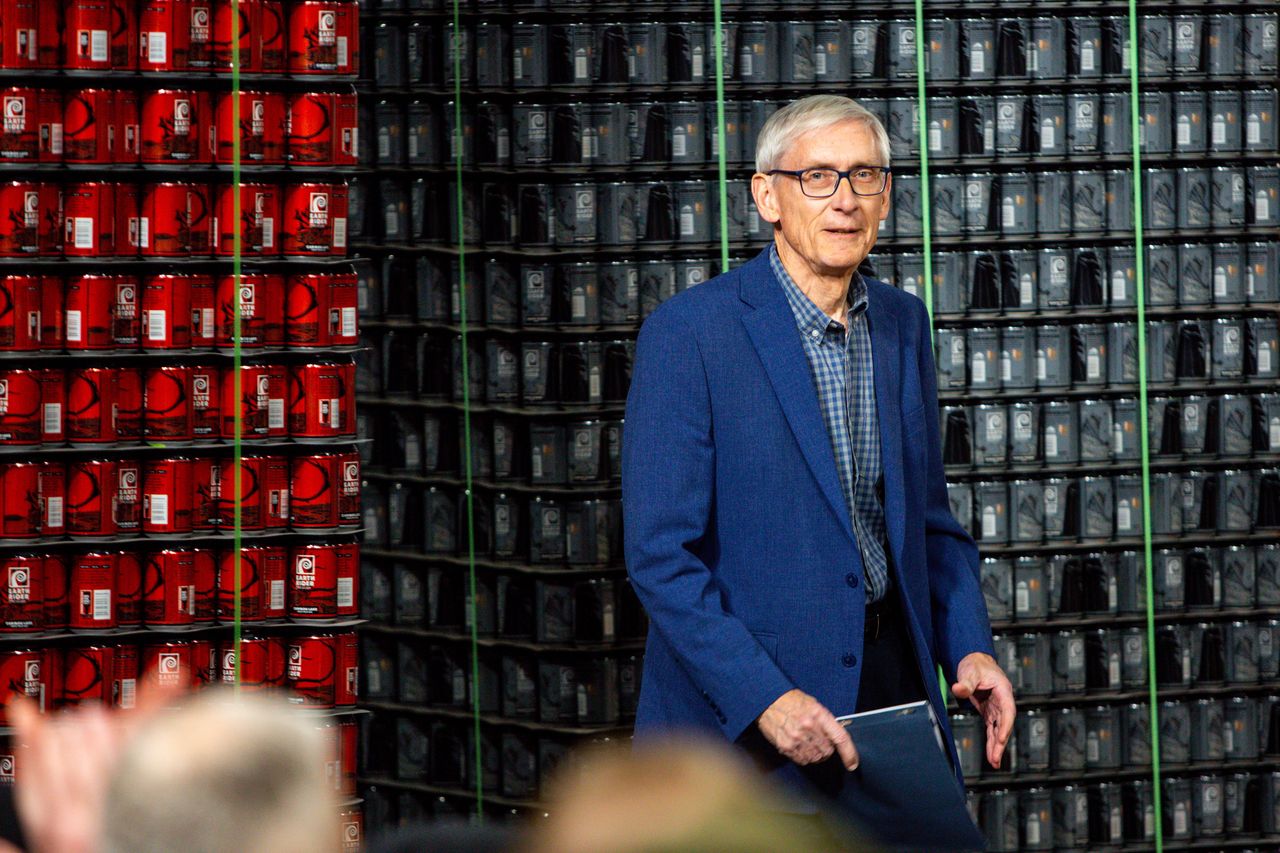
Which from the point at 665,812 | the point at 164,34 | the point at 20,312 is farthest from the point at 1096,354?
the point at 665,812

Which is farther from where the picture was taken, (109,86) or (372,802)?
(372,802)

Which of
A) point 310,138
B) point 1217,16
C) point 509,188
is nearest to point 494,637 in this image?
point 509,188

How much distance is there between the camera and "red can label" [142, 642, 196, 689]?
4.06m

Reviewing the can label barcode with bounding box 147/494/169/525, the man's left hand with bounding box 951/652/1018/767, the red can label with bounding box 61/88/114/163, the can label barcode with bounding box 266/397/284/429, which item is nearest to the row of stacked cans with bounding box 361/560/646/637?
the can label barcode with bounding box 266/397/284/429

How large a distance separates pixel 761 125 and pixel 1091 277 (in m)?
1.07

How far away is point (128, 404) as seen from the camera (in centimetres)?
406

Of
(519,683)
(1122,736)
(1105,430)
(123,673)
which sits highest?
(1105,430)

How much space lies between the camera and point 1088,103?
5246 mm

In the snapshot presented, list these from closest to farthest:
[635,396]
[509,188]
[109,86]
Result: [635,396] → [109,86] → [509,188]

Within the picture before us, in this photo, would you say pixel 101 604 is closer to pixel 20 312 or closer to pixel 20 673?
pixel 20 673

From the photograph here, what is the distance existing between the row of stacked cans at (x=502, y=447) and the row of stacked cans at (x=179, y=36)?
1210 mm

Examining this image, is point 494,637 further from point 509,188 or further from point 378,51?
point 378,51

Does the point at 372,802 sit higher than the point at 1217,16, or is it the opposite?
the point at 1217,16

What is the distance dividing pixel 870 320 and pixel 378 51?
326cm
